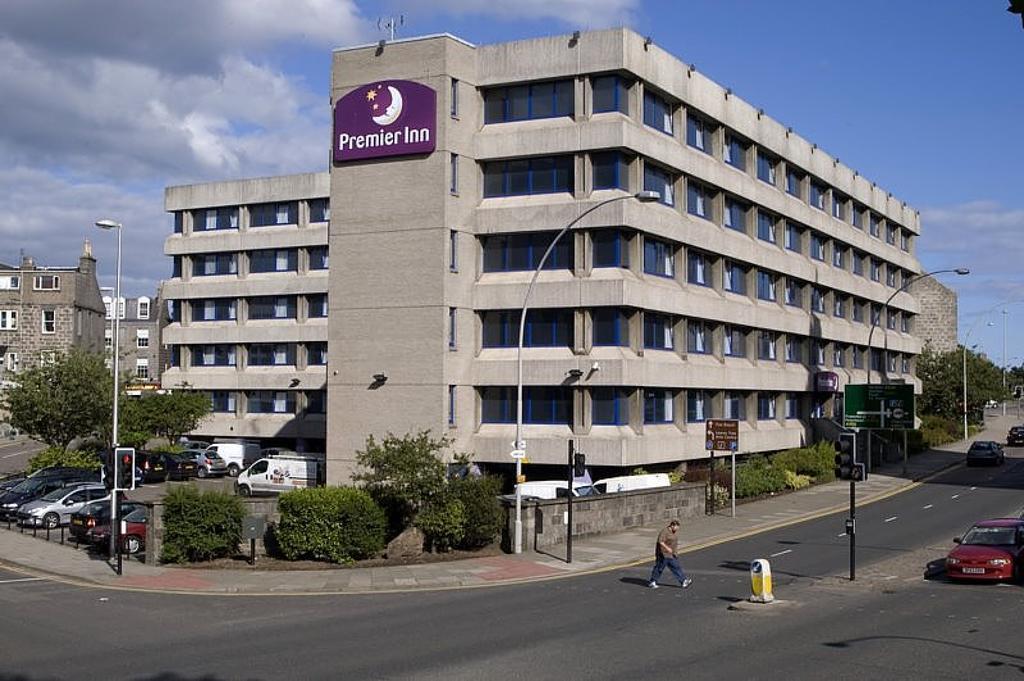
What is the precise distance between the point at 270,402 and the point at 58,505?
3238 cm

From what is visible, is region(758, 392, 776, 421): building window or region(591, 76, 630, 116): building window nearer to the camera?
region(591, 76, 630, 116): building window

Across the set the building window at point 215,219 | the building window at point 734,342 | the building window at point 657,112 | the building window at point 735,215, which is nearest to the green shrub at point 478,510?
the building window at point 657,112

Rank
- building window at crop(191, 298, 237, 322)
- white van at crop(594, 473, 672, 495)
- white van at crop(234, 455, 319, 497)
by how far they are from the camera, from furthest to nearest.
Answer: building window at crop(191, 298, 237, 322) → white van at crop(234, 455, 319, 497) → white van at crop(594, 473, 672, 495)

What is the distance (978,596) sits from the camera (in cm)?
2455

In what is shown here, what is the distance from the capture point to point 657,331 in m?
48.1

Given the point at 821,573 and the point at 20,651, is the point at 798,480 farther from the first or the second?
the point at 20,651

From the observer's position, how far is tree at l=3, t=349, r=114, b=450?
53000 mm

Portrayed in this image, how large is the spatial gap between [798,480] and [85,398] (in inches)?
1331

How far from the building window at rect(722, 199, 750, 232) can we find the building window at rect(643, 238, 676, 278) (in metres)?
6.02

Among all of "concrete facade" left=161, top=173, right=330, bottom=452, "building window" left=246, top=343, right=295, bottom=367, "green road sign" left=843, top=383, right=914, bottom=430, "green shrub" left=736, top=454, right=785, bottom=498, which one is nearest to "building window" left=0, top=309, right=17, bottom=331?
"concrete facade" left=161, top=173, right=330, bottom=452

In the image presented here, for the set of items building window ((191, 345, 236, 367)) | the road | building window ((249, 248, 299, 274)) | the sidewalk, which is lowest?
the sidewalk

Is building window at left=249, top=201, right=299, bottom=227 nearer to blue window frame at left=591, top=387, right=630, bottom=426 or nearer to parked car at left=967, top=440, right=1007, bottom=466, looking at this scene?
blue window frame at left=591, top=387, right=630, bottom=426

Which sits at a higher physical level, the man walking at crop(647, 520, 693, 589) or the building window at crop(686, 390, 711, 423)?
the building window at crop(686, 390, 711, 423)

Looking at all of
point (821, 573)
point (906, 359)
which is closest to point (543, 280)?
point (821, 573)
